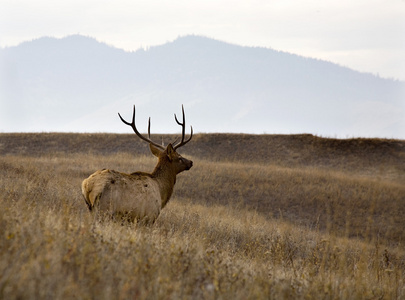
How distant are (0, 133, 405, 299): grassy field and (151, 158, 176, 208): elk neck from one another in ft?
2.14

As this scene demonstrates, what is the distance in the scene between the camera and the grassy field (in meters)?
4.36

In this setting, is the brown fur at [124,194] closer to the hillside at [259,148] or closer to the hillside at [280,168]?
the hillside at [280,168]

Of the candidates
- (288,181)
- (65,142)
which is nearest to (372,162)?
(288,181)

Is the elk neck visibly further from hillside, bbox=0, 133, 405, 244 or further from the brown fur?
hillside, bbox=0, 133, 405, 244

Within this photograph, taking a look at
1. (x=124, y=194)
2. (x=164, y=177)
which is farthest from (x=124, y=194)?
(x=164, y=177)

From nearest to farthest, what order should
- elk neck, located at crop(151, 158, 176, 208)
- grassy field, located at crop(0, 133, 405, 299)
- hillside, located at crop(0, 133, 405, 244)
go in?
1. grassy field, located at crop(0, 133, 405, 299)
2. elk neck, located at crop(151, 158, 176, 208)
3. hillside, located at crop(0, 133, 405, 244)

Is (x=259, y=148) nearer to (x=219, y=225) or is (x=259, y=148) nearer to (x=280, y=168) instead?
(x=280, y=168)

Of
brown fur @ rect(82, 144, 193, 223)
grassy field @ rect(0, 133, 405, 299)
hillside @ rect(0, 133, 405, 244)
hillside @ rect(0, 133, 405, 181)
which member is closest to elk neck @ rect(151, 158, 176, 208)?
brown fur @ rect(82, 144, 193, 223)

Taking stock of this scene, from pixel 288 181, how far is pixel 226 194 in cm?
320

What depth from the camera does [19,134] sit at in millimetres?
28484

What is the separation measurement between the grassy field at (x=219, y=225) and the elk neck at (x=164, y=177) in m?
0.65

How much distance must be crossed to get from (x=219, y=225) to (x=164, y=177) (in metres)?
2.53

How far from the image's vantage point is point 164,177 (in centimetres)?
981

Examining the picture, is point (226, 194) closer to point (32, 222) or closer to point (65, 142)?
point (65, 142)
